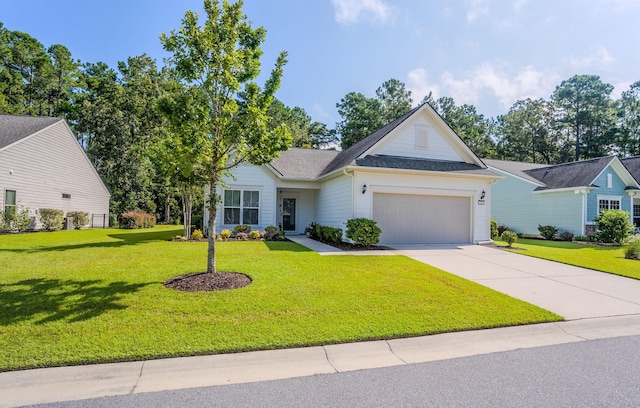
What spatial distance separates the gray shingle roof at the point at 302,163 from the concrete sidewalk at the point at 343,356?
1090 centimetres

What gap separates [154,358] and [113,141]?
31086mm

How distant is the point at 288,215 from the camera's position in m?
17.6

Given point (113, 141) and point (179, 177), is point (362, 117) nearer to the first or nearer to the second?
point (113, 141)

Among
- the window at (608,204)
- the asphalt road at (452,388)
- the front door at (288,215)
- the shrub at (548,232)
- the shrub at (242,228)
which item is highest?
the window at (608,204)

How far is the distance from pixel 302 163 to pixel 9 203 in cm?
1460

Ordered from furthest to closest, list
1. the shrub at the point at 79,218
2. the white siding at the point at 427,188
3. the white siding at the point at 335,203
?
the shrub at the point at 79,218 → the white siding at the point at 335,203 → the white siding at the point at 427,188

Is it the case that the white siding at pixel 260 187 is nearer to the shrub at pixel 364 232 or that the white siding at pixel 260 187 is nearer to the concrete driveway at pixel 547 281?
the shrub at pixel 364 232

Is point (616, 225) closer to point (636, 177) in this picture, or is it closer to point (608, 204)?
point (608, 204)

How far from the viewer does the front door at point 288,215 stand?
57.6 feet

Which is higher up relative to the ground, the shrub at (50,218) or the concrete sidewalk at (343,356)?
the shrub at (50,218)

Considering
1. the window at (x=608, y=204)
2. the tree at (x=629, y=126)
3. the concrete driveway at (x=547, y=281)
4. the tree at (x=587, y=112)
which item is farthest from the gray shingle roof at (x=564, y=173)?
the tree at (x=629, y=126)

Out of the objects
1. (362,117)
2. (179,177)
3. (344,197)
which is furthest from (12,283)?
(362,117)

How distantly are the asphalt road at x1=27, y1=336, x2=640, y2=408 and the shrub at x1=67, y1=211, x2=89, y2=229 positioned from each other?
20940 mm

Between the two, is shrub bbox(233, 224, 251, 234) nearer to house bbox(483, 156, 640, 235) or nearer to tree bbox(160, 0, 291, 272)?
tree bbox(160, 0, 291, 272)
